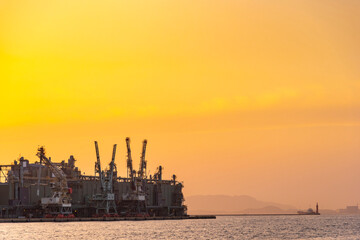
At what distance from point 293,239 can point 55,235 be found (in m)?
55.5

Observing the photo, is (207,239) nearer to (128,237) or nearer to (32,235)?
(128,237)

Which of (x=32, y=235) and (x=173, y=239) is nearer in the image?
(x=173, y=239)

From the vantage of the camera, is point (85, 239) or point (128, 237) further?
point (128, 237)

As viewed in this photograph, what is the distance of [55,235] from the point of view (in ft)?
593

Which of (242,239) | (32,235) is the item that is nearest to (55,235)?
(32,235)

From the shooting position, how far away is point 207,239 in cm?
17138

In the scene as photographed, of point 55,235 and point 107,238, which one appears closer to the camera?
point 107,238

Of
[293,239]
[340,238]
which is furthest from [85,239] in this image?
[340,238]

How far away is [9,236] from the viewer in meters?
177

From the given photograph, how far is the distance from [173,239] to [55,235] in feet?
99.2

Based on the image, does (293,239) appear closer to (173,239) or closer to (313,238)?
(313,238)

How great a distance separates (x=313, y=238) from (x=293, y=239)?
5.84m

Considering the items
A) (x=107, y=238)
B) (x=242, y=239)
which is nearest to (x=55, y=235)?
(x=107, y=238)

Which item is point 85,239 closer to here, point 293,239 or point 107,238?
point 107,238
